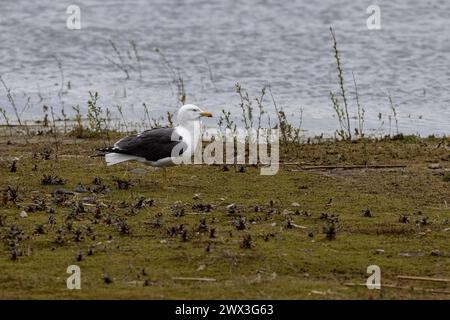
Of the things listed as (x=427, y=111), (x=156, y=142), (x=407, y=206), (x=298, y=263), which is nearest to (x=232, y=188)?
(x=156, y=142)

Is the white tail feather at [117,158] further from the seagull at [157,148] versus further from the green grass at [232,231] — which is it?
the green grass at [232,231]

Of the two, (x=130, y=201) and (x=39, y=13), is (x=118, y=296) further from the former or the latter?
(x=39, y=13)

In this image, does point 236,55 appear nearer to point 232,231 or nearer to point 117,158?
point 117,158

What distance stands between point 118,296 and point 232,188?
4.47m

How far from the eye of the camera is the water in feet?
65.0

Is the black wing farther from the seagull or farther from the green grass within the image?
the green grass

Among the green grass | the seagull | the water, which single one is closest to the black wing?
the seagull

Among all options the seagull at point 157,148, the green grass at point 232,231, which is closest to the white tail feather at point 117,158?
the seagull at point 157,148

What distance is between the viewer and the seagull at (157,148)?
13.3 meters

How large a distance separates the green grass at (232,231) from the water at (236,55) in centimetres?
476

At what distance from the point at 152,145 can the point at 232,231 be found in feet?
10.3

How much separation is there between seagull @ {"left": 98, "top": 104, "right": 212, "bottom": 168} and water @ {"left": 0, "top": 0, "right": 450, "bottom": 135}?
4.88 m

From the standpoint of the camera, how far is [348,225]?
1093cm

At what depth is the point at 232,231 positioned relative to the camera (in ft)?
34.7
